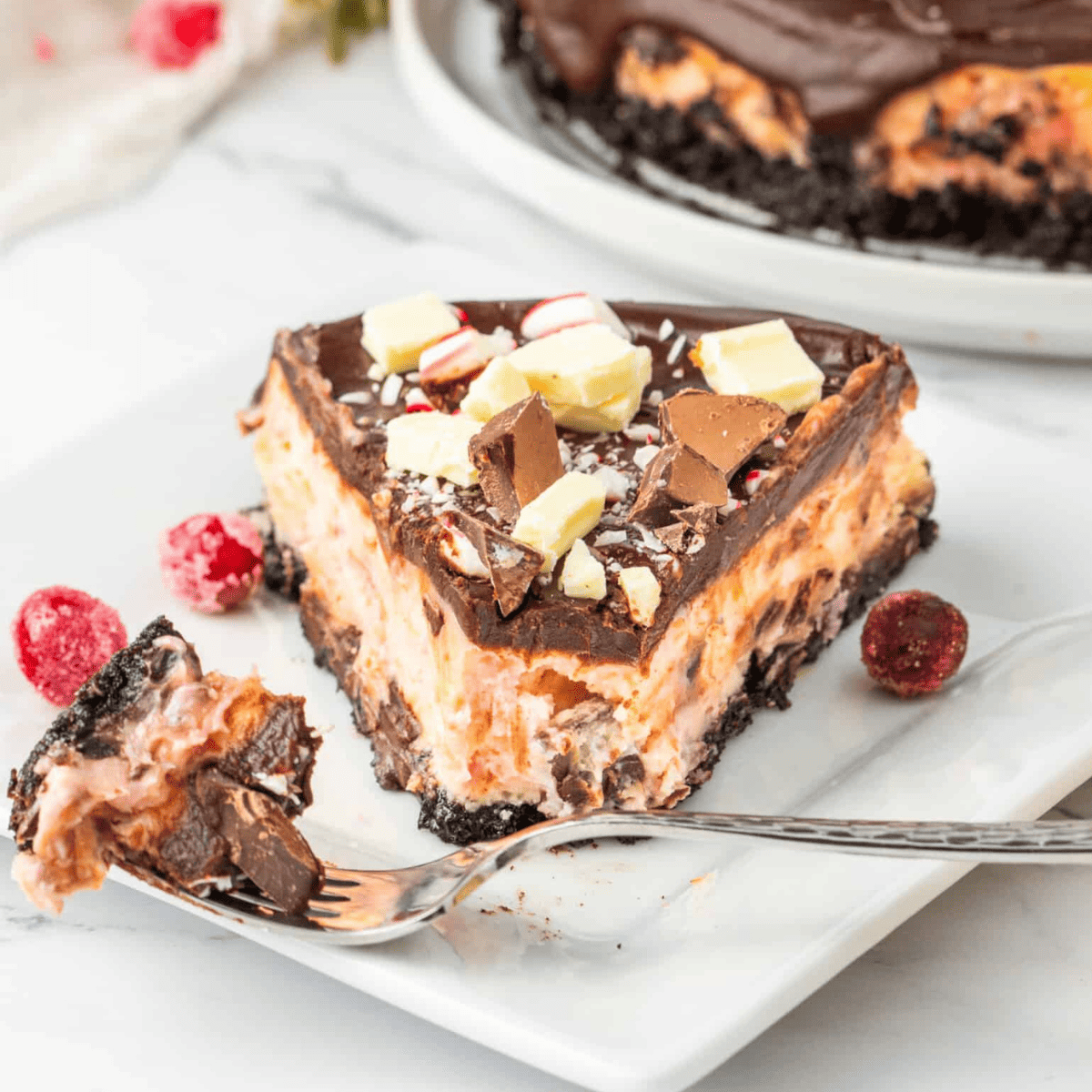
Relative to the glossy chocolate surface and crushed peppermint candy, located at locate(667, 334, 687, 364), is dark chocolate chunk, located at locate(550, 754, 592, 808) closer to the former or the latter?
the glossy chocolate surface

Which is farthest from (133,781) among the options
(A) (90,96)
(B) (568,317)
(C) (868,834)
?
(A) (90,96)

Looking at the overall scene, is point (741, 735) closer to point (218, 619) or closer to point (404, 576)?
point (404, 576)

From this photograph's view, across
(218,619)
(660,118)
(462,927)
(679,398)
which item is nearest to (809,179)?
(660,118)

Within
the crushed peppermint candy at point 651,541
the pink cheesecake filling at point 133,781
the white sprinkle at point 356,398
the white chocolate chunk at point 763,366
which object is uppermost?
the white chocolate chunk at point 763,366

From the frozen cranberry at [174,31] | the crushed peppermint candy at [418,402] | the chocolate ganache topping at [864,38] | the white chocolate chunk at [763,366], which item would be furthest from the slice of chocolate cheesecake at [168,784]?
the frozen cranberry at [174,31]

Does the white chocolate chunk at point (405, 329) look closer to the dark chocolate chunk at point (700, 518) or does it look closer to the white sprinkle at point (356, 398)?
the white sprinkle at point (356, 398)

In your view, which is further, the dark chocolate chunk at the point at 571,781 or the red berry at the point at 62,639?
the red berry at the point at 62,639

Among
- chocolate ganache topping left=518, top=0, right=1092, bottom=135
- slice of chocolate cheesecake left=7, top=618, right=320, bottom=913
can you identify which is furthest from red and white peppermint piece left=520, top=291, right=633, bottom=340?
chocolate ganache topping left=518, top=0, right=1092, bottom=135
